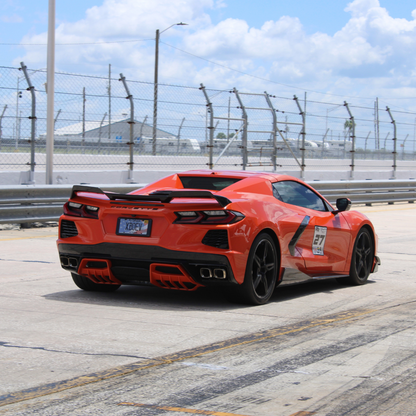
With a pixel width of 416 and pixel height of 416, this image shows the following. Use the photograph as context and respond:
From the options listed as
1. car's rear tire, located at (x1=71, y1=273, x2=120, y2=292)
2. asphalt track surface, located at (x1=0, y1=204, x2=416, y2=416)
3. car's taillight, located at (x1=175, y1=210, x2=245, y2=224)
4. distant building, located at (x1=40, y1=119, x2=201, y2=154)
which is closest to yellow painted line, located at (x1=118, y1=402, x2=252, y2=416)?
asphalt track surface, located at (x1=0, y1=204, x2=416, y2=416)

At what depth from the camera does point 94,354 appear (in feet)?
15.5

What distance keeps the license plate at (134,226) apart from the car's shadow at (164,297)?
0.66 m

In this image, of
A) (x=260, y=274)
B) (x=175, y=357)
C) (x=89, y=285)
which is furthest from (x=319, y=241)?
(x=175, y=357)

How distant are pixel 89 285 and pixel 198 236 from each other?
1.56 m

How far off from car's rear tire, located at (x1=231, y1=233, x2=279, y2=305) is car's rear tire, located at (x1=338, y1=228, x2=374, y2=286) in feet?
5.30

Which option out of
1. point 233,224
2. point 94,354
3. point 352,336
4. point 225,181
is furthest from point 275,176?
point 94,354

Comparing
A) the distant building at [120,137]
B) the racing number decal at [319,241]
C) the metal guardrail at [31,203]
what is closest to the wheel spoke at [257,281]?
the racing number decal at [319,241]

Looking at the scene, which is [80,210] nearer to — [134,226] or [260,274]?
[134,226]

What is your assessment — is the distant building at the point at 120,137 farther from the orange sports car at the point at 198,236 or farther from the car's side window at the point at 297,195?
the orange sports car at the point at 198,236

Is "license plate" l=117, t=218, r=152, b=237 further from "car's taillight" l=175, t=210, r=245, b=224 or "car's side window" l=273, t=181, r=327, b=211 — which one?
"car's side window" l=273, t=181, r=327, b=211

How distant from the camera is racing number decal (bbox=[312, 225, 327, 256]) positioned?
7.38 m

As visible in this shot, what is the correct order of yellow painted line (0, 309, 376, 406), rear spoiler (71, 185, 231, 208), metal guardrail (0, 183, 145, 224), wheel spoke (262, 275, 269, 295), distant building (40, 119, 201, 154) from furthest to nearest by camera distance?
distant building (40, 119, 201, 154) → metal guardrail (0, 183, 145, 224) → wheel spoke (262, 275, 269, 295) → rear spoiler (71, 185, 231, 208) → yellow painted line (0, 309, 376, 406)

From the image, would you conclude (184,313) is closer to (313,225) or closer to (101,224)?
(101,224)

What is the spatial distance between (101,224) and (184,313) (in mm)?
1132
